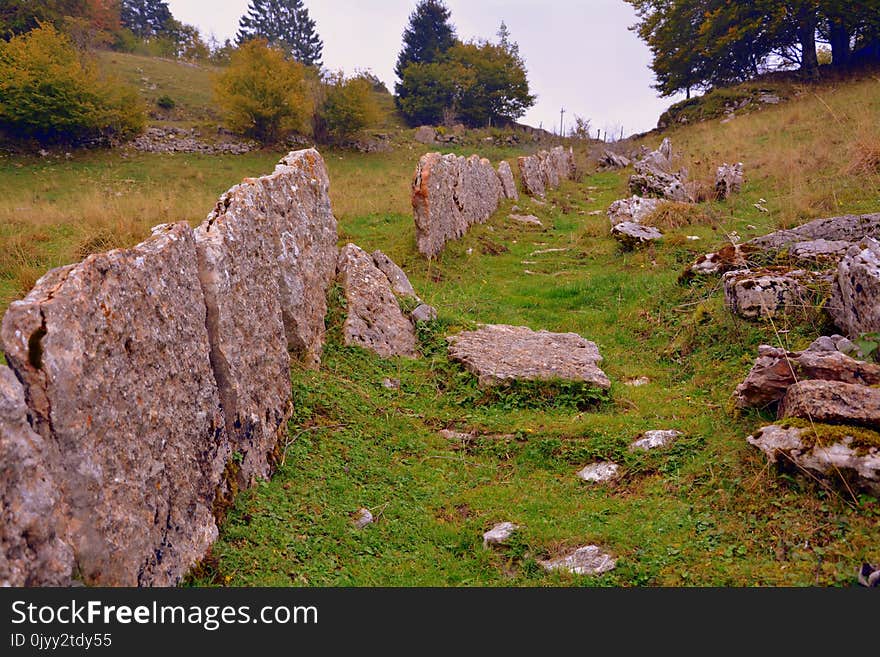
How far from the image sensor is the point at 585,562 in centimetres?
439

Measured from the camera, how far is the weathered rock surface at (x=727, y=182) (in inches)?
684

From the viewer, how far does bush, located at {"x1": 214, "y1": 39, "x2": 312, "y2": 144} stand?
3609cm

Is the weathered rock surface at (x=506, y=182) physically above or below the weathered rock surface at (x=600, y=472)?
above

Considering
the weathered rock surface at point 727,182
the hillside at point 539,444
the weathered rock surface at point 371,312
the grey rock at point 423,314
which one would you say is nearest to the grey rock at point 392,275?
the weathered rock surface at point 371,312

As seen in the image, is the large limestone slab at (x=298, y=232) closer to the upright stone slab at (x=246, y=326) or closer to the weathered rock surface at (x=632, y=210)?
the upright stone slab at (x=246, y=326)

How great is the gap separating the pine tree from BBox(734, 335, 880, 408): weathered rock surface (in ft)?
196

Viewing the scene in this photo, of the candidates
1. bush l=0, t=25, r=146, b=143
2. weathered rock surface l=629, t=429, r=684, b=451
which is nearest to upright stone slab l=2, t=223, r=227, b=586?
weathered rock surface l=629, t=429, r=684, b=451

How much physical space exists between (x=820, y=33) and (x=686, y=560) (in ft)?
146

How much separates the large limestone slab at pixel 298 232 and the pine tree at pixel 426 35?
185 feet

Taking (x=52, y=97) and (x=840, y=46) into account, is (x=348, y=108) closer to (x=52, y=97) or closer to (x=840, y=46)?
(x=52, y=97)

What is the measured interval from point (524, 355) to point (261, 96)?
3300 centimetres

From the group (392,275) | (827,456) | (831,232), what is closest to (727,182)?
(831,232)

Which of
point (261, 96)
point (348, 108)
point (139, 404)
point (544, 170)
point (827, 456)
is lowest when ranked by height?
point (827, 456)

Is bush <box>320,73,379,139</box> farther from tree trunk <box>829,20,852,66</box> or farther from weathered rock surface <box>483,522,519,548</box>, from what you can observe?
weathered rock surface <box>483,522,519,548</box>
